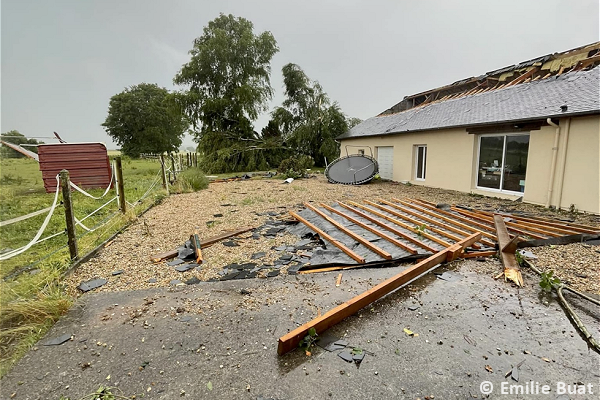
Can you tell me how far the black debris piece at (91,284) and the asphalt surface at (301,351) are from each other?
0.15 meters

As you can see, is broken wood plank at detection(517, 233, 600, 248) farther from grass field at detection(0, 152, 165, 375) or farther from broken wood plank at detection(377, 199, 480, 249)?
grass field at detection(0, 152, 165, 375)

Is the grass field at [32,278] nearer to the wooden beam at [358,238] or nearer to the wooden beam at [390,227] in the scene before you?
the wooden beam at [358,238]

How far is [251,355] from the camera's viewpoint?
6.91 ft

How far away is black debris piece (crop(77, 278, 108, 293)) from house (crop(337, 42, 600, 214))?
984 cm

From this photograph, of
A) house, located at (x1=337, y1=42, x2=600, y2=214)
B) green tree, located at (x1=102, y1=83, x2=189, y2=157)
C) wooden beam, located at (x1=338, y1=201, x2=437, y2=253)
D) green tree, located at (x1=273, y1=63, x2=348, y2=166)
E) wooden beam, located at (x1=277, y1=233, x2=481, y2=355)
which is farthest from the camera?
green tree, located at (x1=102, y1=83, x2=189, y2=157)

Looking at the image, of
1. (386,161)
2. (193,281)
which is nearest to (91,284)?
(193,281)

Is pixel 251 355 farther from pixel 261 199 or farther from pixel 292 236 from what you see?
pixel 261 199

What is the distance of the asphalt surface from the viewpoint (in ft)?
5.95

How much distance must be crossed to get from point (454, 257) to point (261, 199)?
6.11 metres

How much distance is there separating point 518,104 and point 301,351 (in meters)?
10.4

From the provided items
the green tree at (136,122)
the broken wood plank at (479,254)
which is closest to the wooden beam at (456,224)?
the broken wood plank at (479,254)

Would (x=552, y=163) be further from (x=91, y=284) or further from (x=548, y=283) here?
(x=91, y=284)

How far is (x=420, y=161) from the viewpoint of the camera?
11703mm

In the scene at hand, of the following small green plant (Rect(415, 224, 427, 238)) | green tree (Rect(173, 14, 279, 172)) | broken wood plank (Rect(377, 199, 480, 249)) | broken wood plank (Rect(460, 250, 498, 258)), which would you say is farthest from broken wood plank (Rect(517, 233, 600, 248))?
green tree (Rect(173, 14, 279, 172))
